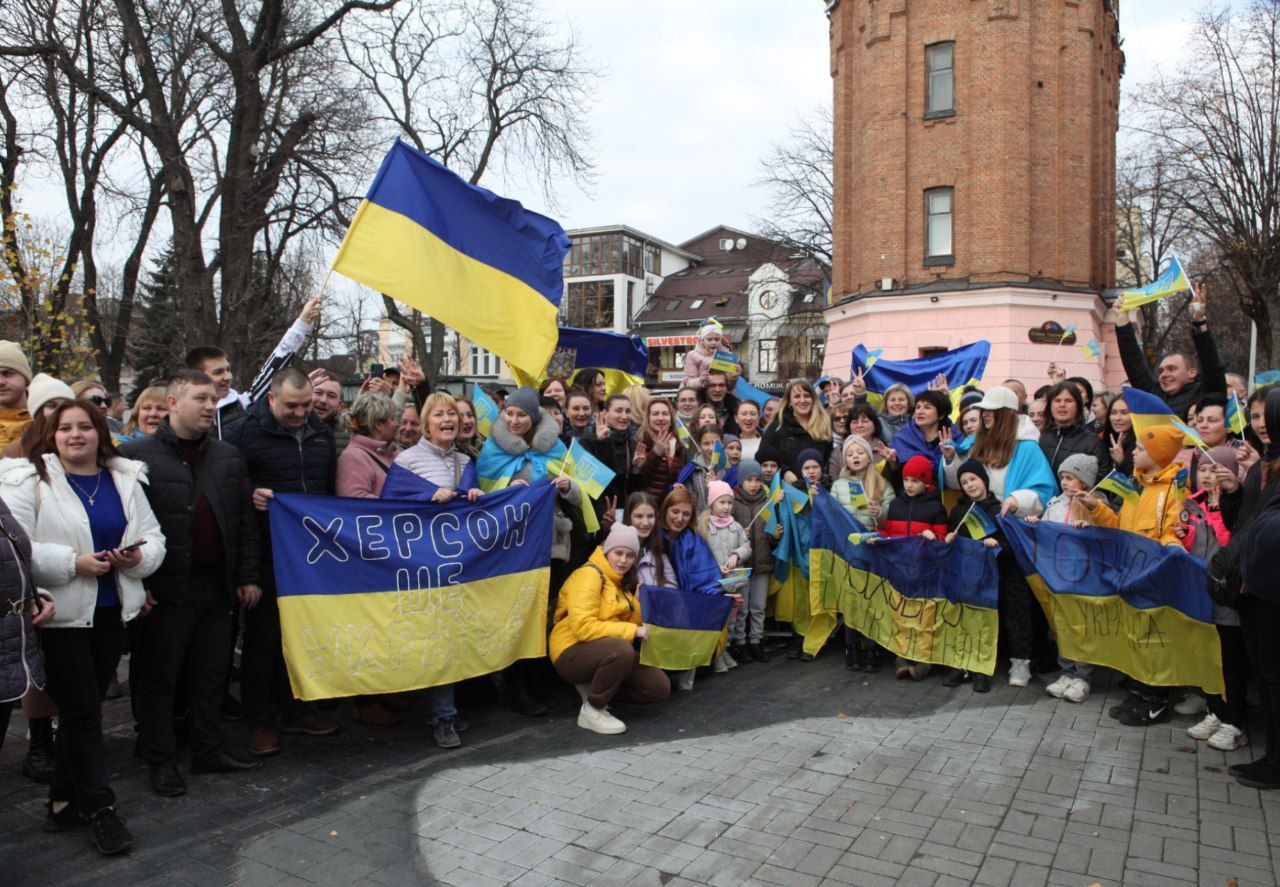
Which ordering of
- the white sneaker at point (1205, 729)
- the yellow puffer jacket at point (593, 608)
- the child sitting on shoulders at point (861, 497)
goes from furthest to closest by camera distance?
1. the child sitting on shoulders at point (861, 497)
2. the yellow puffer jacket at point (593, 608)
3. the white sneaker at point (1205, 729)

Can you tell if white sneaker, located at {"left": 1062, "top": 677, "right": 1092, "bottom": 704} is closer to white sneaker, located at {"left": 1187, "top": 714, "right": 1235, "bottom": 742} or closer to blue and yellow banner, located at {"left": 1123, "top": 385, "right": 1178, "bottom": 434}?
white sneaker, located at {"left": 1187, "top": 714, "right": 1235, "bottom": 742}

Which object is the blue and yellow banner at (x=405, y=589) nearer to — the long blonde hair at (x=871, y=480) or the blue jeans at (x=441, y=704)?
the blue jeans at (x=441, y=704)

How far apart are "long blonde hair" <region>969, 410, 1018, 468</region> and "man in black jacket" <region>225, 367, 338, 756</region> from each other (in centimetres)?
494

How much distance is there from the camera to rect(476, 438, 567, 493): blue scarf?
20.9 ft

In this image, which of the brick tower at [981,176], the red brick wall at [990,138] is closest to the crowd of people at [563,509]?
the brick tower at [981,176]

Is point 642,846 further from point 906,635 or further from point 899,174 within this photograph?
point 899,174

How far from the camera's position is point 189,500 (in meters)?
4.80

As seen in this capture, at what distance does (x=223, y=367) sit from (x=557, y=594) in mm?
2749

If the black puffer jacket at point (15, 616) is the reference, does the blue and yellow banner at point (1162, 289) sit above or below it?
above

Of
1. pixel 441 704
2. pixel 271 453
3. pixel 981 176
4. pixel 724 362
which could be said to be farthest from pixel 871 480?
pixel 981 176

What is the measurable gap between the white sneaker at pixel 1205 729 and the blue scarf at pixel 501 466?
4.41 metres

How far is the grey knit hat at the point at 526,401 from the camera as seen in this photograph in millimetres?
6285

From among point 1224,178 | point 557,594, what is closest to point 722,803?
point 557,594

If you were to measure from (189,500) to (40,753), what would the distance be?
181 centimetres
